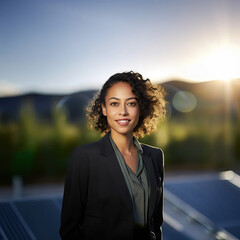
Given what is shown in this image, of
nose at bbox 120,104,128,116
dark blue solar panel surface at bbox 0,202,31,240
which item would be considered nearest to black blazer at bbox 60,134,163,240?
nose at bbox 120,104,128,116

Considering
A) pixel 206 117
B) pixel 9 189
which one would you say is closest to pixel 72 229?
pixel 9 189

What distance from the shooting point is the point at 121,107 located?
1.71 meters

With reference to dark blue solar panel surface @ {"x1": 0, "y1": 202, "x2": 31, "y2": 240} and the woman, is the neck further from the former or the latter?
dark blue solar panel surface @ {"x1": 0, "y1": 202, "x2": 31, "y2": 240}

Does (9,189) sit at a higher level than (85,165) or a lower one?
lower

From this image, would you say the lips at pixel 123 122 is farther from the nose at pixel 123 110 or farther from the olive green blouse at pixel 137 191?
the olive green blouse at pixel 137 191

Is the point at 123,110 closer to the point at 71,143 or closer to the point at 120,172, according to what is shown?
the point at 120,172

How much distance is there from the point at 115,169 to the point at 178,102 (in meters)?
10.0

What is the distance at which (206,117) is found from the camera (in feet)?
35.2

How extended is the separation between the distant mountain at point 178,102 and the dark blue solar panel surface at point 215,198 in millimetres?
4202

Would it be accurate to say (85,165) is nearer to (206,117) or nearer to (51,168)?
(51,168)

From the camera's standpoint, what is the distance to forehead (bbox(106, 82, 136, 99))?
5.65 feet

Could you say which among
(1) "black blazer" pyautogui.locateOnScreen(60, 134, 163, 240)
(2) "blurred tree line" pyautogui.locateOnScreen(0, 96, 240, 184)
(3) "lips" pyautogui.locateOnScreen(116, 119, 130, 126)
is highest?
(3) "lips" pyautogui.locateOnScreen(116, 119, 130, 126)

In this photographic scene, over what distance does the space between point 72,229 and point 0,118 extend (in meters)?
7.52

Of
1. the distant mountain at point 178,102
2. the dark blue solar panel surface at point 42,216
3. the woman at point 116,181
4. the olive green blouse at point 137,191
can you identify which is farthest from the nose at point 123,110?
the distant mountain at point 178,102
